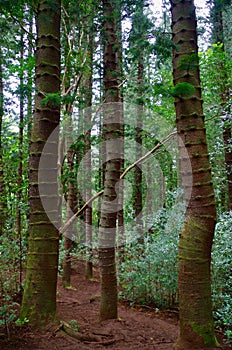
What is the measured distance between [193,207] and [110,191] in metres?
2.14

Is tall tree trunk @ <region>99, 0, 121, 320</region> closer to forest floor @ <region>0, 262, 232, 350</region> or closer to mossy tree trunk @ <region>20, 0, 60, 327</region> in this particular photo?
forest floor @ <region>0, 262, 232, 350</region>

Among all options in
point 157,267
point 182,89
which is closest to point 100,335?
point 157,267

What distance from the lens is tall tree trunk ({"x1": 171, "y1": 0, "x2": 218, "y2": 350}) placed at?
2.97 meters

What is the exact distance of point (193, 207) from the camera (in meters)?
3.12

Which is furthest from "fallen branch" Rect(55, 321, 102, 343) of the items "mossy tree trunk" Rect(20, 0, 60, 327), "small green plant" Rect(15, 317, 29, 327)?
"small green plant" Rect(15, 317, 29, 327)

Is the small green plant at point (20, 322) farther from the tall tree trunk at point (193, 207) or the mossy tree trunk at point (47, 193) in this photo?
the tall tree trunk at point (193, 207)

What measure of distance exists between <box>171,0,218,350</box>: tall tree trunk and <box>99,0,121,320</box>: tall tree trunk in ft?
5.84

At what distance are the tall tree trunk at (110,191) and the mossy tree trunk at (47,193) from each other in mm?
1092

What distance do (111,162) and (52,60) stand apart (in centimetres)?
180

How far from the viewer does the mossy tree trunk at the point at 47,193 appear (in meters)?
3.80

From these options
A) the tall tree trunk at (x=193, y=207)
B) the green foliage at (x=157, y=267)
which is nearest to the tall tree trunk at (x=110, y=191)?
the tall tree trunk at (x=193, y=207)

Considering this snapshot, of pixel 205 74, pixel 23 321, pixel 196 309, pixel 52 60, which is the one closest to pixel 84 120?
Answer: pixel 205 74

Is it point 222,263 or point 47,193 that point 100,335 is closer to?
point 47,193

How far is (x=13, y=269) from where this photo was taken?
5457 millimetres
